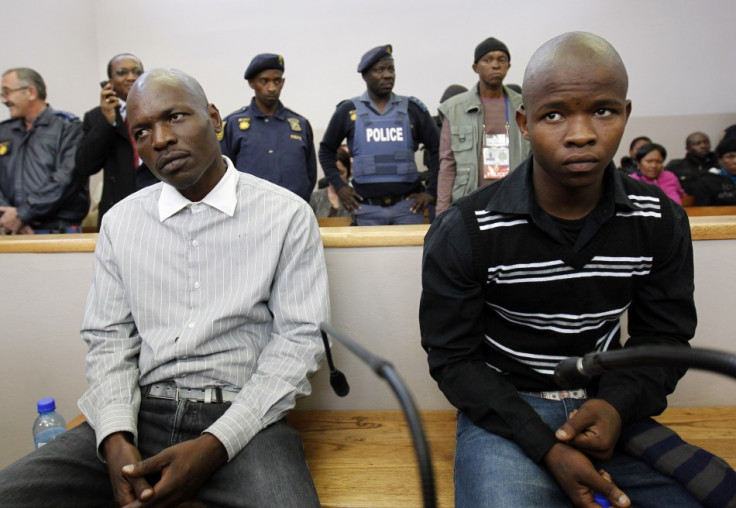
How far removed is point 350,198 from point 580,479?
2.38 m

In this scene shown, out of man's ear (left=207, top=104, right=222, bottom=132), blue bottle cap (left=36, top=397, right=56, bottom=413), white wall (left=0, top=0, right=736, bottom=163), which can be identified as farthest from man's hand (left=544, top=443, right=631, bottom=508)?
white wall (left=0, top=0, right=736, bottom=163)

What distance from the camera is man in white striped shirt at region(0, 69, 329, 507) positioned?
1.22m

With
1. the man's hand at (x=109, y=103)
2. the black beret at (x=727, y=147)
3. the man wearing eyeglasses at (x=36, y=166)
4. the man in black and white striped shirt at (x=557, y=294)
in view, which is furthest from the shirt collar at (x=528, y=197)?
the black beret at (x=727, y=147)

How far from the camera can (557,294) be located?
1143 mm

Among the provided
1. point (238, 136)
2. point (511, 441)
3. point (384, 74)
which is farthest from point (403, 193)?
point (511, 441)

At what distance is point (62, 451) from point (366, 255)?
3.00 ft

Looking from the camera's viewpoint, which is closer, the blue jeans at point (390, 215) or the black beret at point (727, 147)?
the blue jeans at point (390, 215)

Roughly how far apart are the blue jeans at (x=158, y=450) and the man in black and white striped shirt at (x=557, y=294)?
37 cm

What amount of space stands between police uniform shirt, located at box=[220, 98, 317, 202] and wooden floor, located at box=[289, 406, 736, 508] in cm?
176

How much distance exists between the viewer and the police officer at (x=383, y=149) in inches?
121

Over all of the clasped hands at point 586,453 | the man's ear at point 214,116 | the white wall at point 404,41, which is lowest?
the clasped hands at point 586,453

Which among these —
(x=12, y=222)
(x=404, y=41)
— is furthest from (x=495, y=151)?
(x=404, y=41)

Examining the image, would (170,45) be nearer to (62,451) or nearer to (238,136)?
(238,136)

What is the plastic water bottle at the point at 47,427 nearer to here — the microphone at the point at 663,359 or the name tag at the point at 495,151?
the microphone at the point at 663,359
